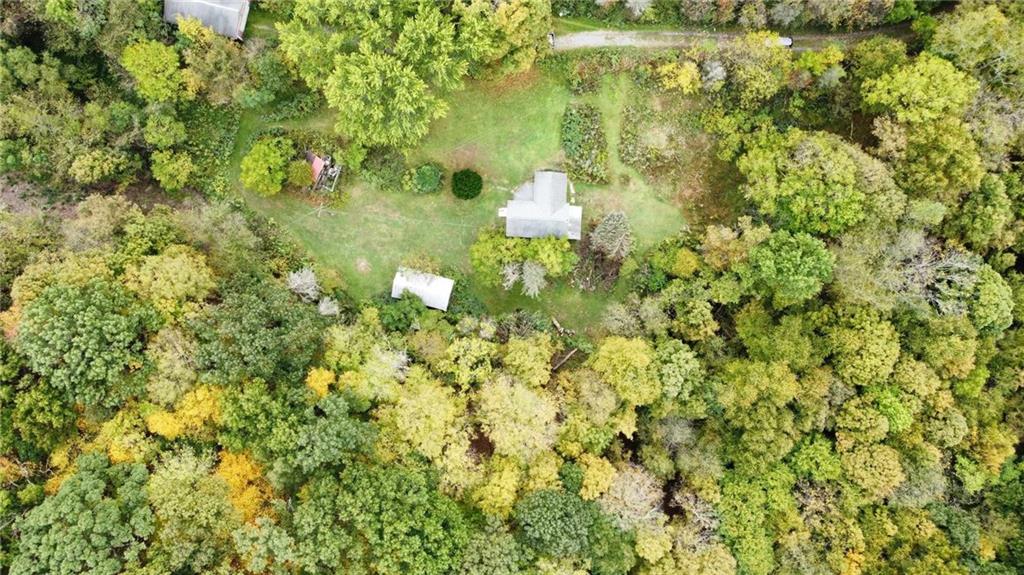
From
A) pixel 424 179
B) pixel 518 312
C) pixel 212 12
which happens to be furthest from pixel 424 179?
pixel 212 12

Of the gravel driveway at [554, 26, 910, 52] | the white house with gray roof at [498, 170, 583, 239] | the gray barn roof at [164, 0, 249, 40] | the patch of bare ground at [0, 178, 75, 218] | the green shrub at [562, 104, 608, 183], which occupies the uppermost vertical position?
the gravel driveway at [554, 26, 910, 52]

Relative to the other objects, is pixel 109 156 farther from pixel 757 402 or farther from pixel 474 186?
pixel 757 402

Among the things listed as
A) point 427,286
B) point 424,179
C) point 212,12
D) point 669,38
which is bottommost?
point 427,286

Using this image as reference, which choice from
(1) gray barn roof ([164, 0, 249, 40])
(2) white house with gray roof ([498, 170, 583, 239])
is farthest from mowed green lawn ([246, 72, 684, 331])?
(1) gray barn roof ([164, 0, 249, 40])

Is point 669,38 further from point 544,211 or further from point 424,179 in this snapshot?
point 424,179

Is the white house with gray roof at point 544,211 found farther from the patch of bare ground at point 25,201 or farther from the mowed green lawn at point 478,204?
the patch of bare ground at point 25,201

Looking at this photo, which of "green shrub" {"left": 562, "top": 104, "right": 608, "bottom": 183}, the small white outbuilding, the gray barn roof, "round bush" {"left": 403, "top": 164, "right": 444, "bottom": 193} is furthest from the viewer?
"green shrub" {"left": 562, "top": 104, "right": 608, "bottom": 183}

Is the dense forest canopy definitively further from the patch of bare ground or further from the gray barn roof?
the gray barn roof
